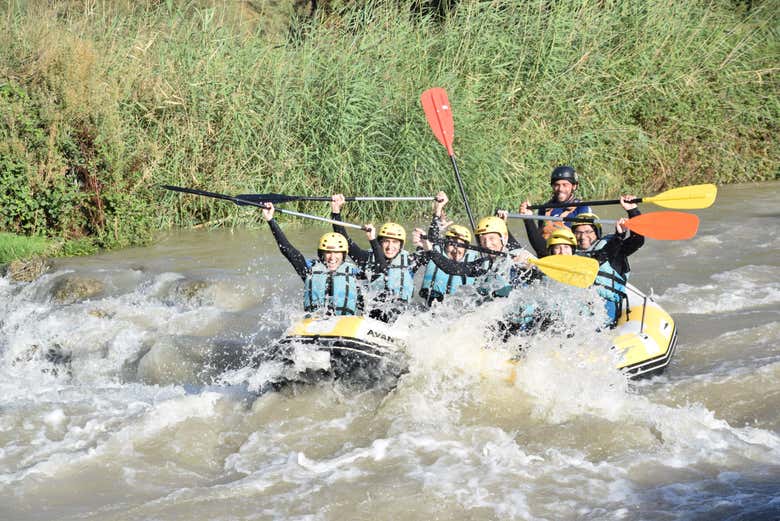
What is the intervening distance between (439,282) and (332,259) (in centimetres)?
74

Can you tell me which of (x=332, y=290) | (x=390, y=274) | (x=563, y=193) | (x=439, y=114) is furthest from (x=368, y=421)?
(x=439, y=114)

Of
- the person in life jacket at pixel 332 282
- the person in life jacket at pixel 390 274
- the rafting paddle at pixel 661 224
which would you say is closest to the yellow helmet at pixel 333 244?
the person in life jacket at pixel 332 282

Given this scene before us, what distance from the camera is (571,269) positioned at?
5.26 m

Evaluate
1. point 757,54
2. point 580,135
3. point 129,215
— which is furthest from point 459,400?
point 757,54

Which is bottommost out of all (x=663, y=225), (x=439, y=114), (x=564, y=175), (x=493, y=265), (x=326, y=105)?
(x=493, y=265)

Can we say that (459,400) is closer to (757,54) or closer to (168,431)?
(168,431)

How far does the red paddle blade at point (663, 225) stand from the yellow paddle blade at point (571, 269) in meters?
0.46

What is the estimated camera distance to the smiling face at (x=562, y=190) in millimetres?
6504

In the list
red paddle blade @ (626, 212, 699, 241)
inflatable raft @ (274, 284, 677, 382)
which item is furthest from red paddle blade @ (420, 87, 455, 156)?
inflatable raft @ (274, 284, 677, 382)

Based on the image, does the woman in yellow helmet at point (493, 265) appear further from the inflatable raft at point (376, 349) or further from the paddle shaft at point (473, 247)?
the inflatable raft at point (376, 349)

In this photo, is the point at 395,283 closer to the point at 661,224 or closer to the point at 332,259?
the point at 332,259

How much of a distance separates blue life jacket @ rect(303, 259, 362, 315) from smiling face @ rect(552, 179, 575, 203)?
1.68 meters

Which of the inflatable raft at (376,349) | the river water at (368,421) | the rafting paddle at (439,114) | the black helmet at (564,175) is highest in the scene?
the rafting paddle at (439,114)

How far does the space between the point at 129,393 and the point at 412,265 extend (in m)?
1.86
